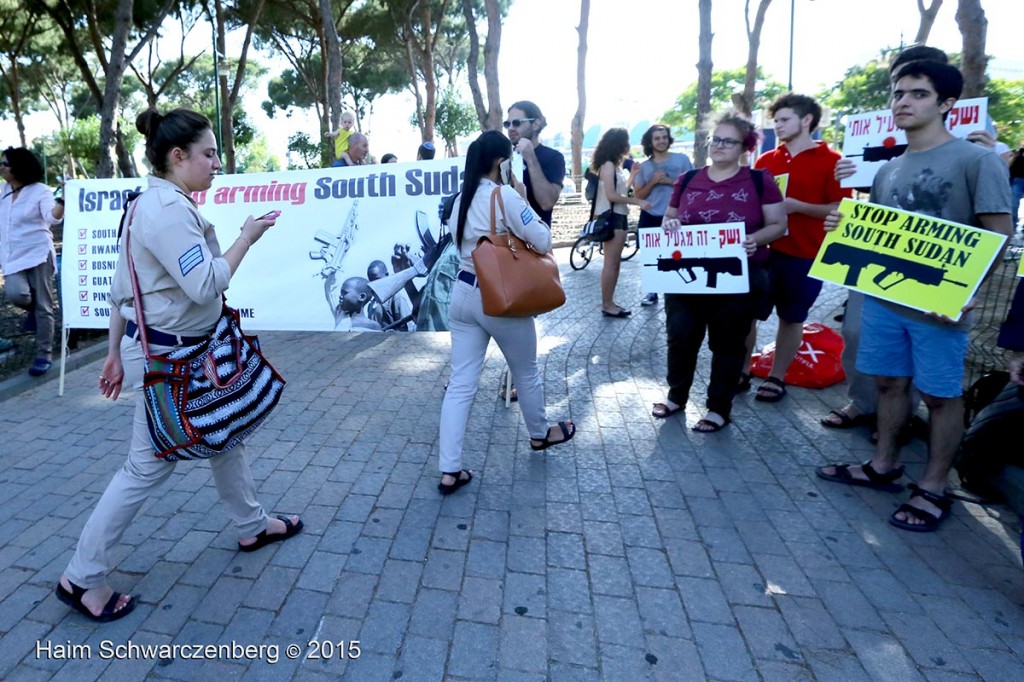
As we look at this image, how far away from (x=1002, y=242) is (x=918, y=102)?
2.18ft

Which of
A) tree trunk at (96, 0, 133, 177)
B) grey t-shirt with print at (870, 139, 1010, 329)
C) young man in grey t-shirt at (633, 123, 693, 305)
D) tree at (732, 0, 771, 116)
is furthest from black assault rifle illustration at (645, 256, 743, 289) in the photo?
tree at (732, 0, 771, 116)

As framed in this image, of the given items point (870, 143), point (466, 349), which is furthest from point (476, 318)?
point (870, 143)

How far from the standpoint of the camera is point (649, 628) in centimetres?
241

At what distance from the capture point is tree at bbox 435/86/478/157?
37188 mm

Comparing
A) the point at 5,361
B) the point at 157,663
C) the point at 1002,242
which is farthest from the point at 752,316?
the point at 5,361

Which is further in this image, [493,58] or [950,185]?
[493,58]

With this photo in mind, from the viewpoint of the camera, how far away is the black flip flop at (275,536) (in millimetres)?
2926

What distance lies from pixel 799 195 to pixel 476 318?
229 centimetres

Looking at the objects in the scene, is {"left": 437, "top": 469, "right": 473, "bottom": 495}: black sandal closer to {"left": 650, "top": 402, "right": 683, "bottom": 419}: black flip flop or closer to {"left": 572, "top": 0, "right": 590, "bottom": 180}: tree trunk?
{"left": 650, "top": 402, "right": 683, "bottom": 419}: black flip flop

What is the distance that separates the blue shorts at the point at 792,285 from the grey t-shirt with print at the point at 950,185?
119 cm

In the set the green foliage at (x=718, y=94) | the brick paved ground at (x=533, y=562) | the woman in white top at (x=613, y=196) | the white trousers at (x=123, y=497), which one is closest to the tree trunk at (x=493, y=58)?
the woman in white top at (x=613, y=196)

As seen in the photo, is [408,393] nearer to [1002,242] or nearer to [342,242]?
[342,242]

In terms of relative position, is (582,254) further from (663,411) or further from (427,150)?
(663,411)

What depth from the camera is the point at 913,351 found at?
10.0ft
